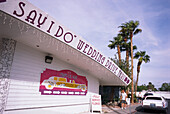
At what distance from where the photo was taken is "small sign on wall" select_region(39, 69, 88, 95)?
6.43 metres

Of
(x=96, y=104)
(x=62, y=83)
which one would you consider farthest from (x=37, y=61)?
(x=96, y=104)

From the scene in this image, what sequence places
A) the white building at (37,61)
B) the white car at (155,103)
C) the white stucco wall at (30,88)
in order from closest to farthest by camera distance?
the white building at (37,61) < the white stucco wall at (30,88) < the white car at (155,103)

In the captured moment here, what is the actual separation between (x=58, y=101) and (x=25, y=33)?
398cm

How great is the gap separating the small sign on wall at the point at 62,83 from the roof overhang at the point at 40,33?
1027 mm

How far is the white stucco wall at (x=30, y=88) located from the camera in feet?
17.0

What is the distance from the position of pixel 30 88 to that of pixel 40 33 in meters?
2.63

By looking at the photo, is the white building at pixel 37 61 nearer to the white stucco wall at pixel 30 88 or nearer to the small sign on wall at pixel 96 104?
the white stucco wall at pixel 30 88

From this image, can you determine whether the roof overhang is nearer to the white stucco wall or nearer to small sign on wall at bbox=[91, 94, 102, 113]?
the white stucco wall

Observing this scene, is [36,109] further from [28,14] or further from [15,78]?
[28,14]

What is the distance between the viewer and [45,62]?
6582mm

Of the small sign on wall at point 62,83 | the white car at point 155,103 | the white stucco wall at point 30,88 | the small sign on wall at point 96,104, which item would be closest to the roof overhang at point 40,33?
the white stucco wall at point 30,88

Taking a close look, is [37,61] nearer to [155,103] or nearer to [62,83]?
[62,83]

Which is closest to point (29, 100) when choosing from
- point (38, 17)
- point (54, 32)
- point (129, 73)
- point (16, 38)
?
point (16, 38)

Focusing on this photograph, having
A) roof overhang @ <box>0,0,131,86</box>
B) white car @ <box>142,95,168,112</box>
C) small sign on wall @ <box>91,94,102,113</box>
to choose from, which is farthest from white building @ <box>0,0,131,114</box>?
white car @ <box>142,95,168,112</box>
